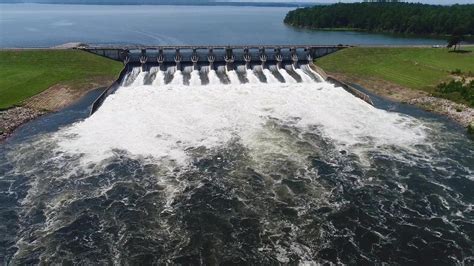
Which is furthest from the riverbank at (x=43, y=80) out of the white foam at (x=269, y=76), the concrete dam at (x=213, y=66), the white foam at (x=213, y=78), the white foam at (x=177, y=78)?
the white foam at (x=269, y=76)

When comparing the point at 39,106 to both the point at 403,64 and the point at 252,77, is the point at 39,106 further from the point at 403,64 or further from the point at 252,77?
the point at 403,64

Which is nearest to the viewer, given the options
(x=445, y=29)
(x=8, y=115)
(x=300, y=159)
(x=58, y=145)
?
(x=300, y=159)

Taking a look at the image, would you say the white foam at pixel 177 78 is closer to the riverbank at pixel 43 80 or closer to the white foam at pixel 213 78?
the white foam at pixel 213 78

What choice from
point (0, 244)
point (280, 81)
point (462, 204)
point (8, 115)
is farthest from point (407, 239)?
point (8, 115)

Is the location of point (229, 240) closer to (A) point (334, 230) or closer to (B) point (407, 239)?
(A) point (334, 230)

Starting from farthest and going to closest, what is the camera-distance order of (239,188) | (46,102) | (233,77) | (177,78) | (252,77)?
(252,77), (233,77), (177,78), (46,102), (239,188)

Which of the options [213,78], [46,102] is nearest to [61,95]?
[46,102]

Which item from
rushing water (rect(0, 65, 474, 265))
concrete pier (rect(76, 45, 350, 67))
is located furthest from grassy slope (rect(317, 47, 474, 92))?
rushing water (rect(0, 65, 474, 265))

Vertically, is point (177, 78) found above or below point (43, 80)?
below
